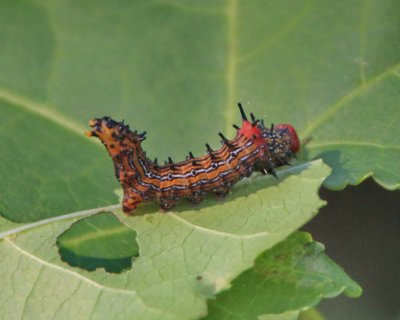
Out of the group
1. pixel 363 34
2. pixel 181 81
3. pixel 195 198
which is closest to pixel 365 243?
pixel 363 34

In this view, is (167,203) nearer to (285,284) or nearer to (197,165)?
(197,165)

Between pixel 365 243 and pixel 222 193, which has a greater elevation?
pixel 222 193

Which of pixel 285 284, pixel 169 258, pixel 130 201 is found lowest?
pixel 285 284

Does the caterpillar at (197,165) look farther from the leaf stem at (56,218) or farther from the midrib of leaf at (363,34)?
the midrib of leaf at (363,34)

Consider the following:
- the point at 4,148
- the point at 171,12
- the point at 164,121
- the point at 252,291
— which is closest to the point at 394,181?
the point at 252,291

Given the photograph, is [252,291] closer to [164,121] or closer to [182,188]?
[182,188]

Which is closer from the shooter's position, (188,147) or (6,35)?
(188,147)

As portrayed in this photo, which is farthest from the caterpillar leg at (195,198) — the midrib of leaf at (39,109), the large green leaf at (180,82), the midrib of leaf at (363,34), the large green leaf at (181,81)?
the midrib of leaf at (363,34)
